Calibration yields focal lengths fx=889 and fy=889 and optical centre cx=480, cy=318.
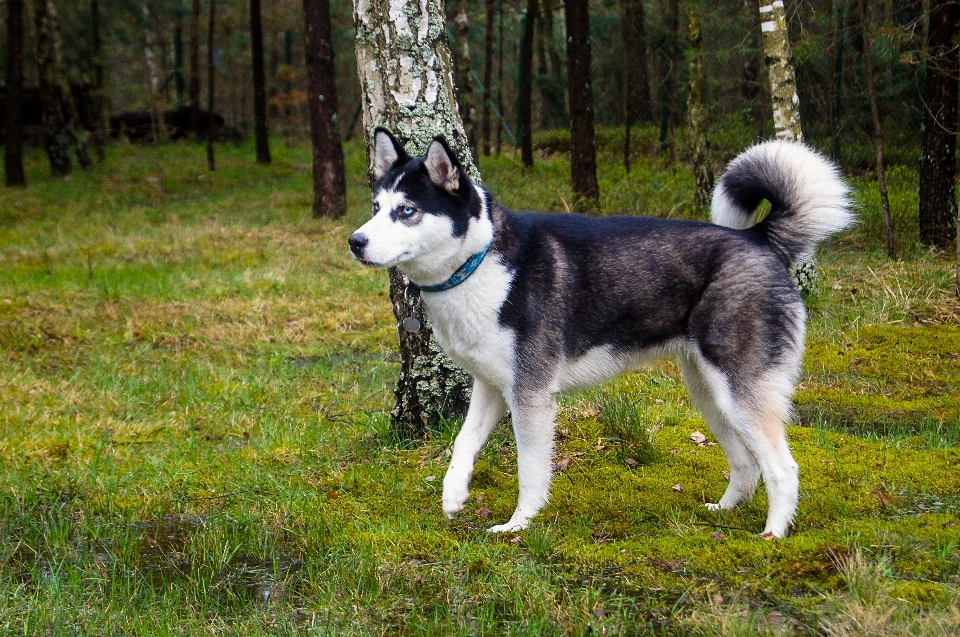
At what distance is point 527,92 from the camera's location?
669 inches

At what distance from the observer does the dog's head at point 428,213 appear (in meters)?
3.75

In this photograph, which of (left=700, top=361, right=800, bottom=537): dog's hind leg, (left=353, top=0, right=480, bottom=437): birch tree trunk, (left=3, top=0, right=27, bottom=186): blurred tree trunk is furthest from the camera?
(left=3, top=0, right=27, bottom=186): blurred tree trunk

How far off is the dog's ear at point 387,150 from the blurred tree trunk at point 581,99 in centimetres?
909

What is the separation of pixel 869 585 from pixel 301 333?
639cm

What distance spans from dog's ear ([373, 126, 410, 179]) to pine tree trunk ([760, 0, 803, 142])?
5.51m

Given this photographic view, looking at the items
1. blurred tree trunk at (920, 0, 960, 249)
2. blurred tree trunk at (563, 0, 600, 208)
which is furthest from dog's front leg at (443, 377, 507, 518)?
blurred tree trunk at (563, 0, 600, 208)

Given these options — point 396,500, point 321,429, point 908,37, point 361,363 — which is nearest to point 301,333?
point 361,363

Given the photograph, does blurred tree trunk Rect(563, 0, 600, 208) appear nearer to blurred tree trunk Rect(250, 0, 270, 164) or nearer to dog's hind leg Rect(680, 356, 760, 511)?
dog's hind leg Rect(680, 356, 760, 511)

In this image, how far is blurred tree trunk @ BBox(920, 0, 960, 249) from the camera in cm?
956

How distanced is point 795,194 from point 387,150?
6.15 ft

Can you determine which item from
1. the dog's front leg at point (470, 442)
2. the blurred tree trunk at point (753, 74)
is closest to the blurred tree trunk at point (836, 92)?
the blurred tree trunk at point (753, 74)

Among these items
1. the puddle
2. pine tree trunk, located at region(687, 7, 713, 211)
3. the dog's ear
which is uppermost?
pine tree trunk, located at region(687, 7, 713, 211)

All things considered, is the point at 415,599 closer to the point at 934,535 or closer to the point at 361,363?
the point at 934,535

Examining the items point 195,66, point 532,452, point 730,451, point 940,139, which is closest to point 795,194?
point 730,451
